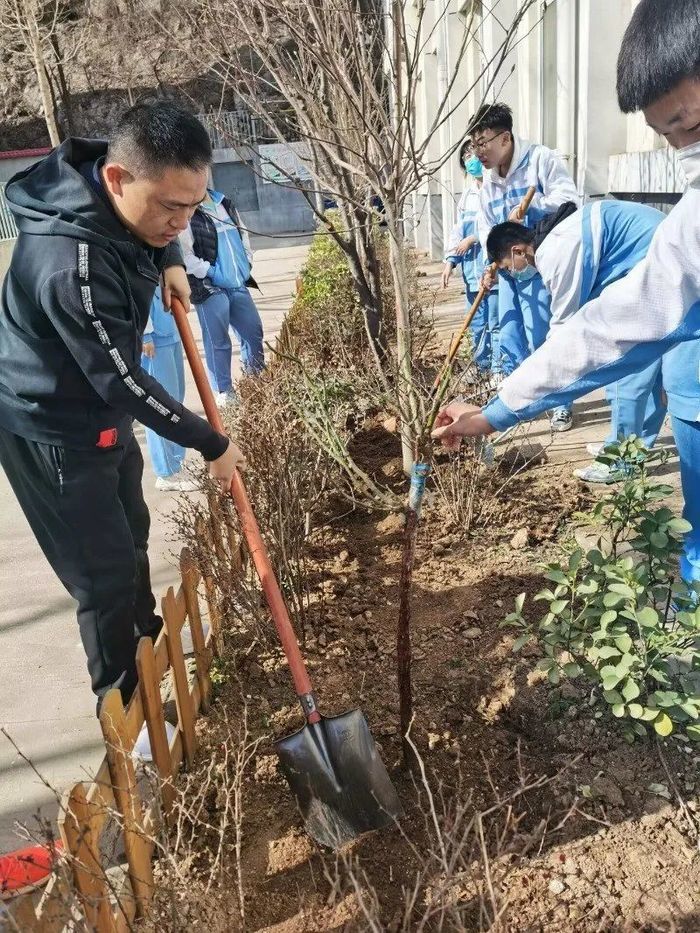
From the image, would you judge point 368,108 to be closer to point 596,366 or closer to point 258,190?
point 596,366

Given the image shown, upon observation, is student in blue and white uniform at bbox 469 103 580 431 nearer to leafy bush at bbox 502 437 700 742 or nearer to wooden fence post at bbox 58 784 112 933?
leafy bush at bbox 502 437 700 742

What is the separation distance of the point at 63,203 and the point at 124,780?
1420 mm

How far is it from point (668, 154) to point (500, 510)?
290 centimetres

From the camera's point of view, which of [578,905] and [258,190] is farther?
[258,190]

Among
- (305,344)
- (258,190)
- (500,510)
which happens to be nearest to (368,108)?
(500,510)

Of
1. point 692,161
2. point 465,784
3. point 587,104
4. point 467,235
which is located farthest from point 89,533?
point 587,104

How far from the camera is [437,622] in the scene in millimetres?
2850

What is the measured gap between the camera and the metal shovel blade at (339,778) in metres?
1.96

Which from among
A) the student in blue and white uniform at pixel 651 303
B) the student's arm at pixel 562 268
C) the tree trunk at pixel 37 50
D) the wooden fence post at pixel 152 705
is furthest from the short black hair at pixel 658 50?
the tree trunk at pixel 37 50

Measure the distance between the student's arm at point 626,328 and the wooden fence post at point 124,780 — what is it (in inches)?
48.7

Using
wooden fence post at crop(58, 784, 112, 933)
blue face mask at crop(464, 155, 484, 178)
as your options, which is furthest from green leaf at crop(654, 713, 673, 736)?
blue face mask at crop(464, 155, 484, 178)

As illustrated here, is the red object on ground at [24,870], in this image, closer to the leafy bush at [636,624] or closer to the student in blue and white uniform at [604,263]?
the leafy bush at [636,624]

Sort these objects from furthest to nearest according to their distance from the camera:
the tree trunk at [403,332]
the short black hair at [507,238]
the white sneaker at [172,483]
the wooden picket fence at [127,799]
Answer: the white sneaker at [172,483] → the short black hair at [507,238] → the tree trunk at [403,332] → the wooden picket fence at [127,799]

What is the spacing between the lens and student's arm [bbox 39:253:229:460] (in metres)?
1.75
